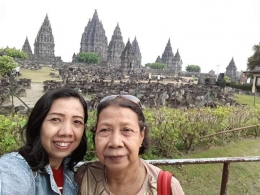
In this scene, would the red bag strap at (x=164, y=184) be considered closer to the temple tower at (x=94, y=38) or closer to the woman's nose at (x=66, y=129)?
the woman's nose at (x=66, y=129)

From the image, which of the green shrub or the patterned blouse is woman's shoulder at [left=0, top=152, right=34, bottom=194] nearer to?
the patterned blouse

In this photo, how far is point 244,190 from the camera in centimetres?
492

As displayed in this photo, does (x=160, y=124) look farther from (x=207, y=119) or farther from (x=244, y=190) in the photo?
(x=244, y=190)

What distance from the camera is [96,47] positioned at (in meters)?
70.3

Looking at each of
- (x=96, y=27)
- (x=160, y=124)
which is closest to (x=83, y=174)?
(x=160, y=124)

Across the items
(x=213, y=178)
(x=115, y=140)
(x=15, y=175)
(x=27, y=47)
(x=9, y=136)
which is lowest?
(x=213, y=178)

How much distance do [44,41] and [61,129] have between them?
223 feet

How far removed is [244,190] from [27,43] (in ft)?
226

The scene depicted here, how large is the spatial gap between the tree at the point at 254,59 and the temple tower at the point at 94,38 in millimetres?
40724

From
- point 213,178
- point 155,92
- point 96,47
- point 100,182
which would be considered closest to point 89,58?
point 96,47

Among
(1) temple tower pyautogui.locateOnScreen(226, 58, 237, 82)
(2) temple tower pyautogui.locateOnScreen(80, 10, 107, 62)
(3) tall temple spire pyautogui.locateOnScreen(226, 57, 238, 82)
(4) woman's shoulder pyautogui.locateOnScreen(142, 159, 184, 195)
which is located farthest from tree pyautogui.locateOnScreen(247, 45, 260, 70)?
(2) temple tower pyautogui.locateOnScreen(80, 10, 107, 62)

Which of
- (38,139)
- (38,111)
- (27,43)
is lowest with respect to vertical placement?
(38,139)

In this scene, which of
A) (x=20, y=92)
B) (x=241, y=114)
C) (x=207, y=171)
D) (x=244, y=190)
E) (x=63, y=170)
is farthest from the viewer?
(x=20, y=92)

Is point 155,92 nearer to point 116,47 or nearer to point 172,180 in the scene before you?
point 172,180
